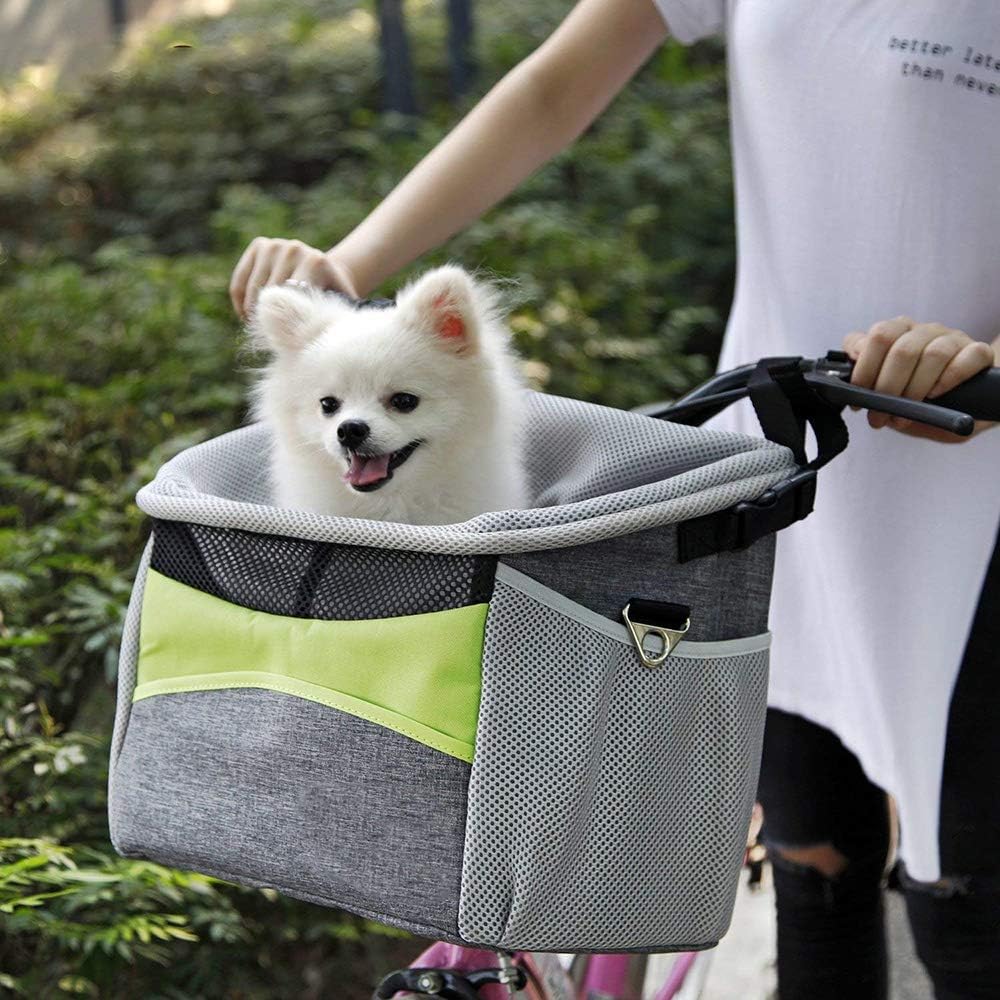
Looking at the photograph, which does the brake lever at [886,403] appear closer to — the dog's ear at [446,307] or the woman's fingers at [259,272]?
the dog's ear at [446,307]

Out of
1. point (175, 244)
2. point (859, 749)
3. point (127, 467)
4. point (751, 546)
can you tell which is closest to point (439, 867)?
point (751, 546)

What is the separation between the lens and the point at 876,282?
1.71 m

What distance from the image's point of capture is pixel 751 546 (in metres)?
1.30

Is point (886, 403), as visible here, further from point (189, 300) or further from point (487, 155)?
point (189, 300)

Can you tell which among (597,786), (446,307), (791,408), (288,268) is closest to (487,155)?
(446,307)

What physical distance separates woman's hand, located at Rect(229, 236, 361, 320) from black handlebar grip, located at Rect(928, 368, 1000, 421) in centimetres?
77

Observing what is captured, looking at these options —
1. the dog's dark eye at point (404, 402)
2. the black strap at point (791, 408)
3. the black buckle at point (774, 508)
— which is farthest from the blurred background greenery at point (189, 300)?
the black buckle at point (774, 508)

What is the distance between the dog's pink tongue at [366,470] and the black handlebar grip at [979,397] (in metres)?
0.67

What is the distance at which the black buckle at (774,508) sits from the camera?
1.25 metres

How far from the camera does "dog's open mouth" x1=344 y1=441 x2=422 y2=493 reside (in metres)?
1.58

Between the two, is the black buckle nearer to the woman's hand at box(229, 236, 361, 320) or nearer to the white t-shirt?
the white t-shirt

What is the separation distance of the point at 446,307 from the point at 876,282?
581 mm

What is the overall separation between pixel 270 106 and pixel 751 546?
866 centimetres

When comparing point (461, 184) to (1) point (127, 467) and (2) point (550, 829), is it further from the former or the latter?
(1) point (127, 467)
